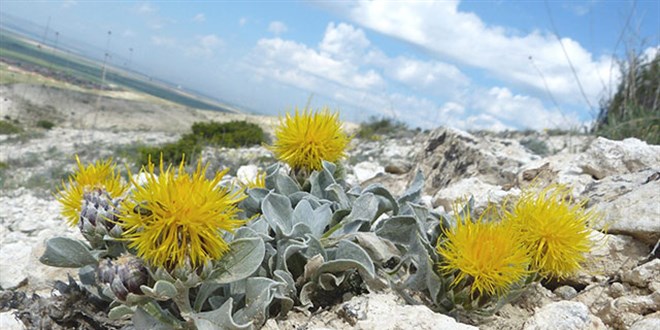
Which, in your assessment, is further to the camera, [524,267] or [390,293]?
[390,293]

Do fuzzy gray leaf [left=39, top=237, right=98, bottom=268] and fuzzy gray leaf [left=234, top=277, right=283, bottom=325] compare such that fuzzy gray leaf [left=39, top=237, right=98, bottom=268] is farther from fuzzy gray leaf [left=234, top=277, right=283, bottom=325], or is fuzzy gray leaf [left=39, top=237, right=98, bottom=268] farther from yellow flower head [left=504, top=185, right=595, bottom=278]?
yellow flower head [left=504, top=185, right=595, bottom=278]

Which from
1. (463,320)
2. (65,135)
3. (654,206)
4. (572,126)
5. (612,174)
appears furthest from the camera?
(65,135)

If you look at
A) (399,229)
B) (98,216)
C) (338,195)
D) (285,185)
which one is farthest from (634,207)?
(98,216)

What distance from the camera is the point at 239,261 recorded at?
206 cm

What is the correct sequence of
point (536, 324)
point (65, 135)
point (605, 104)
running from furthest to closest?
1. point (65, 135)
2. point (605, 104)
3. point (536, 324)

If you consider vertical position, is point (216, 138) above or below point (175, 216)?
below

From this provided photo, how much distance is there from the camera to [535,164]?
14.8 ft

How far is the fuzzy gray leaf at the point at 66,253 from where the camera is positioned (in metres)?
2.29

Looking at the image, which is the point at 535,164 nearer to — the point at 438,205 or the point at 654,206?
the point at 438,205

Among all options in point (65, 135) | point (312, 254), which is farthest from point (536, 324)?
point (65, 135)

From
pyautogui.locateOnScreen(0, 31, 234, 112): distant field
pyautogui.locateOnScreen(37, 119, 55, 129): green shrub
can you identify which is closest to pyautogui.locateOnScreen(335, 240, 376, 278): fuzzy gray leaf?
pyautogui.locateOnScreen(0, 31, 234, 112): distant field

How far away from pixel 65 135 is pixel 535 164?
23103 mm

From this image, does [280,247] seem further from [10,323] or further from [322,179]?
[10,323]

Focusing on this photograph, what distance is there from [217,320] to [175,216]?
0.50m
